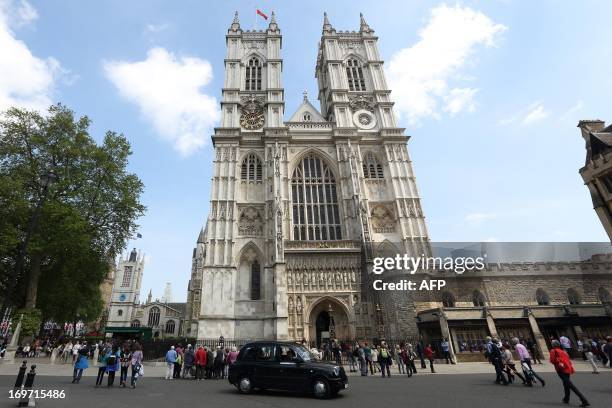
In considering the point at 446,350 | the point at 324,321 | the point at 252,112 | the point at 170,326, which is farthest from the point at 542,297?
the point at 170,326

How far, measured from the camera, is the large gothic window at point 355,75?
114ft

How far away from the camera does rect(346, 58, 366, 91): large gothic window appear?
34.7 m

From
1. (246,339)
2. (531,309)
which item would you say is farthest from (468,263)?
(246,339)

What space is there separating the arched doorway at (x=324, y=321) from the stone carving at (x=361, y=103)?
19873 mm

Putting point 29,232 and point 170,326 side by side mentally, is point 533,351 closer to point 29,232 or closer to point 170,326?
point 29,232

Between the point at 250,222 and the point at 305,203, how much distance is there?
199 inches

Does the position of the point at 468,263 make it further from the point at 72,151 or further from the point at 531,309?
the point at 72,151

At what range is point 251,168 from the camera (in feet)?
96.7

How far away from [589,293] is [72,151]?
35.2 metres

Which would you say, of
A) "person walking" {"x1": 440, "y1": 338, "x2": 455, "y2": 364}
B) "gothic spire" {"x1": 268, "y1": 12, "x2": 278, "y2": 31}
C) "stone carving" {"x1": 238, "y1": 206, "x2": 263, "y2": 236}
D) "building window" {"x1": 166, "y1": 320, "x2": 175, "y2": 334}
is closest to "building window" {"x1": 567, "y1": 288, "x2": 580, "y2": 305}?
"person walking" {"x1": 440, "y1": 338, "x2": 455, "y2": 364}

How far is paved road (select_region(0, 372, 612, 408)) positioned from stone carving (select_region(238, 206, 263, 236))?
675 inches

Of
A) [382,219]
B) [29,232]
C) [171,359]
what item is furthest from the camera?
[382,219]

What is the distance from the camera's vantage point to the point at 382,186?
2920cm

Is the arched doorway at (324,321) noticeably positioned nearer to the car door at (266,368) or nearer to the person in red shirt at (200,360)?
the person in red shirt at (200,360)
